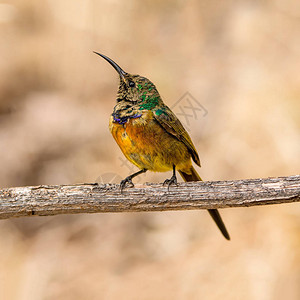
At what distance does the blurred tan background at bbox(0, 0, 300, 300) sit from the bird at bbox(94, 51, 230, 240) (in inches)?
107

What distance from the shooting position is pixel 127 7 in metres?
8.55

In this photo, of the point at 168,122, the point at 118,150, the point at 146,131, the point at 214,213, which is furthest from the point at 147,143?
the point at 118,150

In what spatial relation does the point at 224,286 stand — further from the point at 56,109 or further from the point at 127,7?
the point at 127,7

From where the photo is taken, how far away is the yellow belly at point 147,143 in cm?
429

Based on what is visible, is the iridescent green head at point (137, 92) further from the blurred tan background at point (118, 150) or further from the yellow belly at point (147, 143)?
the blurred tan background at point (118, 150)

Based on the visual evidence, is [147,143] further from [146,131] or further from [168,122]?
[168,122]

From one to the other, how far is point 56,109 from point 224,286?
13.9 ft

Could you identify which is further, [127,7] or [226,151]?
[127,7]

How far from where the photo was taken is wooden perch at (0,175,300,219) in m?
3.92

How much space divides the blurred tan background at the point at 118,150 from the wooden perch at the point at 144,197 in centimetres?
295

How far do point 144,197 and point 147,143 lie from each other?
1.81 feet

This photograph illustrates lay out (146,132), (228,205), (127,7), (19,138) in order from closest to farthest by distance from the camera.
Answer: (228,205) → (146,132) → (19,138) → (127,7)

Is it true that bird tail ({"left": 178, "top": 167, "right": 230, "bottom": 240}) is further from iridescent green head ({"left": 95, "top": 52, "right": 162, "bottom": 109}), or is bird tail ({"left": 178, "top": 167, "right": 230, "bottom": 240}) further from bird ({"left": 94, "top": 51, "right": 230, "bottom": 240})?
iridescent green head ({"left": 95, "top": 52, "right": 162, "bottom": 109})

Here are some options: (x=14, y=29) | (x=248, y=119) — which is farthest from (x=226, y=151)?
(x=14, y=29)
